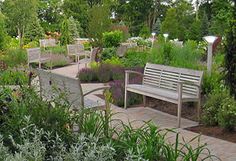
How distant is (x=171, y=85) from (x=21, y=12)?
47.6 feet

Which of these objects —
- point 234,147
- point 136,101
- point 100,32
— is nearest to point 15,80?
point 136,101

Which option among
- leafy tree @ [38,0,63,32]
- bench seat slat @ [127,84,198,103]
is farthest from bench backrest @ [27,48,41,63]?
leafy tree @ [38,0,63,32]

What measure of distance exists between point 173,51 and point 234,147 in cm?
601

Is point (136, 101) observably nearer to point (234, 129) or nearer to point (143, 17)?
point (234, 129)

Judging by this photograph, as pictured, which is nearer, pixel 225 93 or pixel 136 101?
pixel 225 93

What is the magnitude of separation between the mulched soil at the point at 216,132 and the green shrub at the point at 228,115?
0.10m

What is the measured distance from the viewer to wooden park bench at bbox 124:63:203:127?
639 centimetres

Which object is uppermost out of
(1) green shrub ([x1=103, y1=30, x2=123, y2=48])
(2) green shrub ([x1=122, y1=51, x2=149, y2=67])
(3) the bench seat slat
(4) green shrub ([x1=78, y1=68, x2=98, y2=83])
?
(1) green shrub ([x1=103, y1=30, x2=123, y2=48])

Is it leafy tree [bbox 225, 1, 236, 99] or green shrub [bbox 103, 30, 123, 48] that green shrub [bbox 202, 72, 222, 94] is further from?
green shrub [bbox 103, 30, 123, 48]

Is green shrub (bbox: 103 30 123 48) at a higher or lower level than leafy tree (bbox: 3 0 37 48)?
lower

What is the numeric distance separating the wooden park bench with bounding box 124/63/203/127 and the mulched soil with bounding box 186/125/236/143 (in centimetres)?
34

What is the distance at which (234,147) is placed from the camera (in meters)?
5.23

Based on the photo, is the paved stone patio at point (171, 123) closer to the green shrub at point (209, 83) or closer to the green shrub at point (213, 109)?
the green shrub at point (213, 109)

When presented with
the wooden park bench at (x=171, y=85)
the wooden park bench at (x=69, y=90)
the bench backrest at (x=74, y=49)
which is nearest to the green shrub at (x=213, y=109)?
the wooden park bench at (x=171, y=85)
